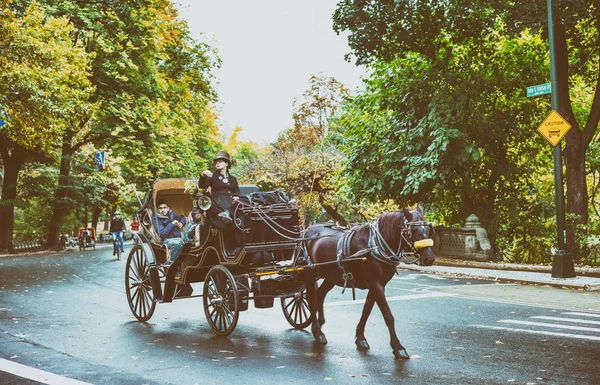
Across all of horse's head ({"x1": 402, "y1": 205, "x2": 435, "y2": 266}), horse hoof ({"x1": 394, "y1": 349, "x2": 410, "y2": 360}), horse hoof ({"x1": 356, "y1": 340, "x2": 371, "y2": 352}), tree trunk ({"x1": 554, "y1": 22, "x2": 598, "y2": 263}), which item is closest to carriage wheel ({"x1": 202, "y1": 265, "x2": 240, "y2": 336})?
horse hoof ({"x1": 356, "y1": 340, "x2": 371, "y2": 352})

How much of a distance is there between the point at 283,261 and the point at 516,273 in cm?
1033

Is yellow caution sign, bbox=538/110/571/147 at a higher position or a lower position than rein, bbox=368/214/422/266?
higher

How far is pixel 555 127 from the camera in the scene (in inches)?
625

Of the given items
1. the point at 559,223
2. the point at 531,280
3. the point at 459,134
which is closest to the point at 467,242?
the point at 459,134

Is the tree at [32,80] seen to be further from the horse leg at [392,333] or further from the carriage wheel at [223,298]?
the horse leg at [392,333]

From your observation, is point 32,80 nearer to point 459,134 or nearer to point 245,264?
point 245,264

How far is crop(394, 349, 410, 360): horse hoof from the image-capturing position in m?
7.59

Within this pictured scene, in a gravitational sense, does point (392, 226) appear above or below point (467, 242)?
above

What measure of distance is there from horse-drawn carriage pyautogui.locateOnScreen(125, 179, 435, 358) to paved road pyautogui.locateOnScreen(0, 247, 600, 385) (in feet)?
1.42

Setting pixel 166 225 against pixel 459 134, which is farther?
pixel 459 134

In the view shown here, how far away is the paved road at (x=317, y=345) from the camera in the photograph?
22.8ft

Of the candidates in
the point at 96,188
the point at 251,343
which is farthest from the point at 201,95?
the point at 251,343

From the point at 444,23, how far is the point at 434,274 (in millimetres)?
8479

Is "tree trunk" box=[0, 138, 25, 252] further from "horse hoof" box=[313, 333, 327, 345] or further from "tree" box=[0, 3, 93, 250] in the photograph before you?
"horse hoof" box=[313, 333, 327, 345]
